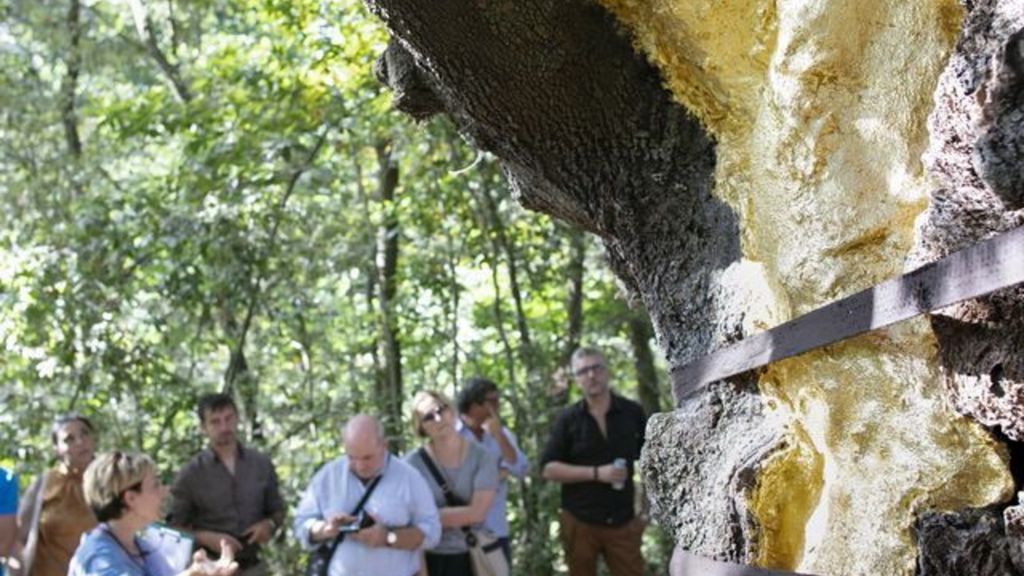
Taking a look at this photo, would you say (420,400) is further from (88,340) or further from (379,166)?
(379,166)

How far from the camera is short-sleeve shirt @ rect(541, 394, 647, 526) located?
805 cm

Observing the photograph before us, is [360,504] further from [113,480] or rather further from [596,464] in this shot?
[596,464]

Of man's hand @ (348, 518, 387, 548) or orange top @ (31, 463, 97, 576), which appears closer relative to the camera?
man's hand @ (348, 518, 387, 548)

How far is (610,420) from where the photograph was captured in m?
8.09

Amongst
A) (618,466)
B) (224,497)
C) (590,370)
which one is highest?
(590,370)

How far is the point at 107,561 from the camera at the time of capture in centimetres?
438

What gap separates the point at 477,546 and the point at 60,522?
211 centimetres

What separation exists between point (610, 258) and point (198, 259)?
6.86 m

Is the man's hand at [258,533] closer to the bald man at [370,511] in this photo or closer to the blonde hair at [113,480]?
the bald man at [370,511]

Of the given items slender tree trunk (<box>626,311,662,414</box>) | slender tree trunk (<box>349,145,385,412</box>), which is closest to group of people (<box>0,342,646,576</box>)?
slender tree trunk (<box>349,145,385,412</box>)

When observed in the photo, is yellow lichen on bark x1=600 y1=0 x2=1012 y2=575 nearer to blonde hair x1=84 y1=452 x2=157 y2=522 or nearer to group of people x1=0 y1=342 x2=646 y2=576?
group of people x1=0 y1=342 x2=646 y2=576

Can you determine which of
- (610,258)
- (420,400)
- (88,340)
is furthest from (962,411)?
(88,340)

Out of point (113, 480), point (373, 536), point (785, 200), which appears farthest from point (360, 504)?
point (785, 200)

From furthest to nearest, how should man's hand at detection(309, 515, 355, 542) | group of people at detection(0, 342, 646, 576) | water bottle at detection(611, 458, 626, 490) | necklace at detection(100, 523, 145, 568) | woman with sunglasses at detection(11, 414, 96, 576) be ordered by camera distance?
water bottle at detection(611, 458, 626, 490), woman with sunglasses at detection(11, 414, 96, 576), man's hand at detection(309, 515, 355, 542), group of people at detection(0, 342, 646, 576), necklace at detection(100, 523, 145, 568)
